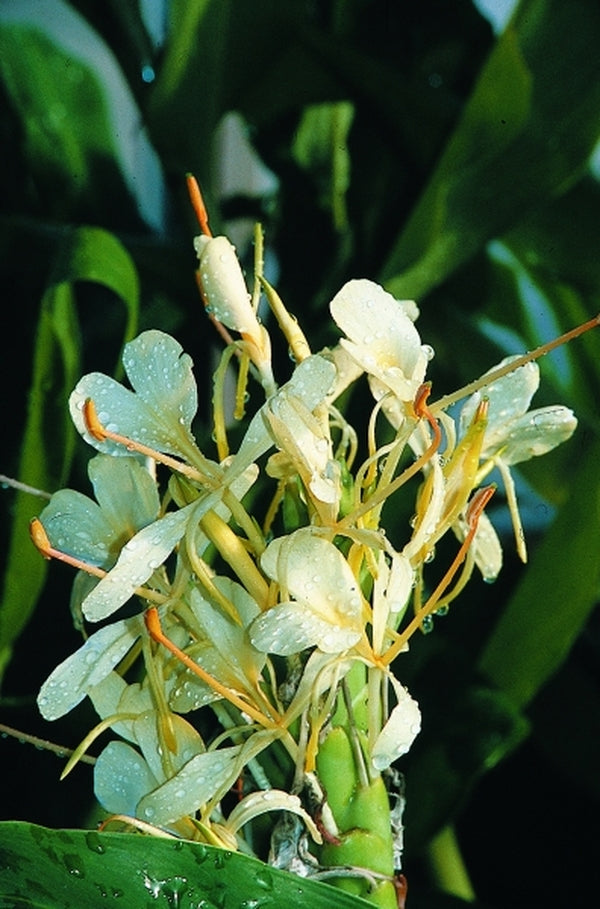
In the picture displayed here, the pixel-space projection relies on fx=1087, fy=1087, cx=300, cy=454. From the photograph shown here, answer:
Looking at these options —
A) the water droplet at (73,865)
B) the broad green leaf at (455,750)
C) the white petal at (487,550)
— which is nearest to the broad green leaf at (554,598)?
the broad green leaf at (455,750)

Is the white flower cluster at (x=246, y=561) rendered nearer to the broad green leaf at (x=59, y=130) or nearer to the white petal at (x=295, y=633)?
the white petal at (x=295, y=633)

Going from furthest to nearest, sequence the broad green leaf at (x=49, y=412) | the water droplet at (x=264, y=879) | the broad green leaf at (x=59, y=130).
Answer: the broad green leaf at (x=59, y=130), the broad green leaf at (x=49, y=412), the water droplet at (x=264, y=879)

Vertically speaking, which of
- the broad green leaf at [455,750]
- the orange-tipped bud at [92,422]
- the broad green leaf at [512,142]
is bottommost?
the broad green leaf at [455,750]

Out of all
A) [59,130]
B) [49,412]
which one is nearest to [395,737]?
[49,412]

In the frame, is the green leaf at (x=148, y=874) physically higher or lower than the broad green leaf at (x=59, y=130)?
lower

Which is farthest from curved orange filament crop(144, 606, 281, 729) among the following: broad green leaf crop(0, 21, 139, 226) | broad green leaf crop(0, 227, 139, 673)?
broad green leaf crop(0, 21, 139, 226)

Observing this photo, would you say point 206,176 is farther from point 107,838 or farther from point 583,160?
point 107,838

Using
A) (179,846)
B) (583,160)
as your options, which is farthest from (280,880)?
(583,160)

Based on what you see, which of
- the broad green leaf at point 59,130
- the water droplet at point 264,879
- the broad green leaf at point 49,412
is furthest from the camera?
the broad green leaf at point 59,130
